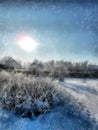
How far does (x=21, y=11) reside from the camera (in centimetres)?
1074

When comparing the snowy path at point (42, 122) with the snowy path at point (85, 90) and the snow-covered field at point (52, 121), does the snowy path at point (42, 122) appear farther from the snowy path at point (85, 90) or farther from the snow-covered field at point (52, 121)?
the snowy path at point (85, 90)

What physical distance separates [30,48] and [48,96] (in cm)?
270

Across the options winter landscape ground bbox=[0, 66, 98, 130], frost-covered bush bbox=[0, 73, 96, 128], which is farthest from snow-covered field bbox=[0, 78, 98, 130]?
frost-covered bush bbox=[0, 73, 96, 128]

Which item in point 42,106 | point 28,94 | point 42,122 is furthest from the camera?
point 28,94

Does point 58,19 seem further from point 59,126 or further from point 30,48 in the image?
point 59,126

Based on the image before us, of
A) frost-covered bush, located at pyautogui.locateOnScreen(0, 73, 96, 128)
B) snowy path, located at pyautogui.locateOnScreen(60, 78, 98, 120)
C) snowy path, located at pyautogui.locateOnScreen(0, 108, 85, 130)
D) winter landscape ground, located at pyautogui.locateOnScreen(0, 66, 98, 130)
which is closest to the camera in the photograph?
snowy path, located at pyautogui.locateOnScreen(0, 108, 85, 130)

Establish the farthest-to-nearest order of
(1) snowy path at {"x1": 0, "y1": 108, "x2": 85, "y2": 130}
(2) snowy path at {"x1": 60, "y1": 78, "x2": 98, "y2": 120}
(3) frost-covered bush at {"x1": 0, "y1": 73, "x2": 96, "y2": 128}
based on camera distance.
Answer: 1. (2) snowy path at {"x1": 60, "y1": 78, "x2": 98, "y2": 120}
2. (3) frost-covered bush at {"x1": 0, "y1": 73, "x2": 96, "y2": 128}
3. (1) snowy path at {"x1": 0, "y1": 108, "x2": 85, "y2": 130}

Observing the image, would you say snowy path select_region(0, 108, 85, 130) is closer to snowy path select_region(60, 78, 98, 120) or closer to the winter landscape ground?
the winter landscape ground

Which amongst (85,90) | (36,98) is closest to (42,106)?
(36,98)

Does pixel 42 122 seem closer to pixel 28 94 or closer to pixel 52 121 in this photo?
pixel 52 121

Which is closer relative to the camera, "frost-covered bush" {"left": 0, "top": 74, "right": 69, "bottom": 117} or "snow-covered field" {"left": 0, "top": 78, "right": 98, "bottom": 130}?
"snow-covered field" {"left": 0, "top": 78, "right": 98, "bottom": 130}

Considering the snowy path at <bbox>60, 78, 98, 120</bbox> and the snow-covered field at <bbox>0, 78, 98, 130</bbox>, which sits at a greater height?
the snowy path at <bbox>60, 78, 98, 120</bbox>

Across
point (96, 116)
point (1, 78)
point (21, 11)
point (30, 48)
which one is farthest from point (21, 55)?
point (96, 116)

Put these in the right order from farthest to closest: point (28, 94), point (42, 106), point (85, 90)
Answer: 1. point (85, 90)
2. point (28, 94)
3. point (42, 106)
